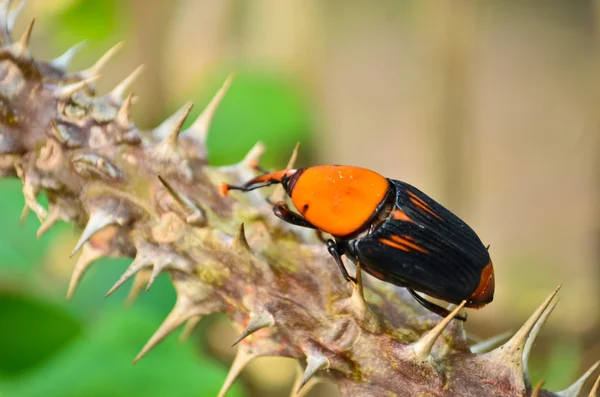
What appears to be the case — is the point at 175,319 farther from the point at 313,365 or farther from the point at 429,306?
the point at 429,306

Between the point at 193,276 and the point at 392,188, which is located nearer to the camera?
the point at 193,276

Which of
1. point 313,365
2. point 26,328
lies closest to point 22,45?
point 313,365

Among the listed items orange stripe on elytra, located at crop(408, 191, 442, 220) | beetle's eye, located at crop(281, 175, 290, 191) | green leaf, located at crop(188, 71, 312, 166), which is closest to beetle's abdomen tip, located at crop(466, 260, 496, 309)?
orange stripe on elytra, located at crop(408, 191, 442, 220)

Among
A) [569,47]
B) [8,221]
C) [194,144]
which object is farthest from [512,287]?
[194,144]

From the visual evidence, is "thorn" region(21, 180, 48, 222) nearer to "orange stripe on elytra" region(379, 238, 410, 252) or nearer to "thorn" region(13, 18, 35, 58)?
"thorn" region(13, 18, 35, 58)

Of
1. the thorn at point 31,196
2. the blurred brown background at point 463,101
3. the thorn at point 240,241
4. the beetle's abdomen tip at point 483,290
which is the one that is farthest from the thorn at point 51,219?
the blurred brown background at point 463,101

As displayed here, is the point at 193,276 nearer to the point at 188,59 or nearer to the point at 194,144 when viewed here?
the point at 194,144
